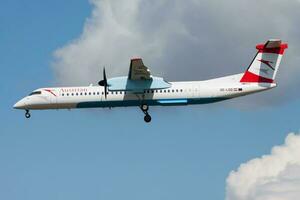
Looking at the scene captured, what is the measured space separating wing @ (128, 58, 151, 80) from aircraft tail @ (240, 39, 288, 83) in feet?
26.6

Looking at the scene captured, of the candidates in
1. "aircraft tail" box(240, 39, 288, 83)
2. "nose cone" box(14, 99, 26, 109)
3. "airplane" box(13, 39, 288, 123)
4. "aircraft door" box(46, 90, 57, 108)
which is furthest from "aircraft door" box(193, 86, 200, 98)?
"nose cone" box(14, 99, 26, 109)

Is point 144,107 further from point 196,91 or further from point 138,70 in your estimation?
point 196,91

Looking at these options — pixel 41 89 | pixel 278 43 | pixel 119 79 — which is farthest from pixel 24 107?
pixel 278 43

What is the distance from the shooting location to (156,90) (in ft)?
279

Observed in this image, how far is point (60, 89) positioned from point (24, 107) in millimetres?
3489

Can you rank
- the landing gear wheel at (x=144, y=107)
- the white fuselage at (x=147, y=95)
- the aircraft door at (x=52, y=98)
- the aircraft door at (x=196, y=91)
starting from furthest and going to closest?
the aircraft door at (x=52, y=98) < the landing gear wheel at (x=144, y=107) < the white fuselage at (x=147, y=95) < the aircraft door at (x=196, y=91)

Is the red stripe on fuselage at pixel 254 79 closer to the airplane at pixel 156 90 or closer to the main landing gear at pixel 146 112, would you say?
the airplane at pixel 156 90

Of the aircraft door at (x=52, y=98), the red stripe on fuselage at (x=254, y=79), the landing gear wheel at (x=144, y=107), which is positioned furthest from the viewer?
the aircraft door at (x=52, y=98)

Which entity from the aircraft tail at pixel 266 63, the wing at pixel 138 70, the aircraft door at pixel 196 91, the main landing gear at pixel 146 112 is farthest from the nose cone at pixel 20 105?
the aircraft tail at pixel 266 63

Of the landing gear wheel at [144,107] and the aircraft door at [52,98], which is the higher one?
the aircraft door at [52,98]

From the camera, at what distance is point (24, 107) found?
3440 inches

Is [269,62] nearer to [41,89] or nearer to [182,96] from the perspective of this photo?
[182,96]

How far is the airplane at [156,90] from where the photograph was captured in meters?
84.4

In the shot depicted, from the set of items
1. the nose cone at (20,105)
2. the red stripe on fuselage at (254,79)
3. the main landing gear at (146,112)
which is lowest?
the main landing gear at (146,112)
